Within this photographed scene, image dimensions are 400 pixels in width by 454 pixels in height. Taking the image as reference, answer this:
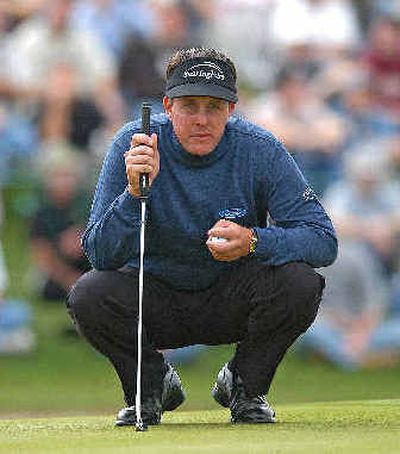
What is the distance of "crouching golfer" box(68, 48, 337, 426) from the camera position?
6.11 m

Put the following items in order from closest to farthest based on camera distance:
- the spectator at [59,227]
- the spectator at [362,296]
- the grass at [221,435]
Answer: the grass at [221,435] → the spectator at [362,296] → the spectator at [59,227]

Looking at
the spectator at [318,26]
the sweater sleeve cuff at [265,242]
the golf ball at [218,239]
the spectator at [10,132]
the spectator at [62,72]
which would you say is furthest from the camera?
the spectator at [318,26]

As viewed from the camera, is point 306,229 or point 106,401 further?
point 106,401

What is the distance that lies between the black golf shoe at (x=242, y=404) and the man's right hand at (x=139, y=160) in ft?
3.16

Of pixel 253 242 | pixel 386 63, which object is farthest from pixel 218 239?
pixel 386 63

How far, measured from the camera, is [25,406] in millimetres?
10141

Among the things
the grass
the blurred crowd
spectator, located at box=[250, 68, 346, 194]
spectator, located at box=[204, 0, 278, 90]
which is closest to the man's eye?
the grass

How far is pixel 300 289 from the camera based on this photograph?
6.13 m

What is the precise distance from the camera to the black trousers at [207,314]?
6164 mm

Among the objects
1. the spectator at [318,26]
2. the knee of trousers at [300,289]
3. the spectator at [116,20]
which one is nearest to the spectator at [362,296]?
the spectator at [318,26]

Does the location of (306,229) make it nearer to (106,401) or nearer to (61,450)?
(61,450)

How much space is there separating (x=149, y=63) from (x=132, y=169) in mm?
7235

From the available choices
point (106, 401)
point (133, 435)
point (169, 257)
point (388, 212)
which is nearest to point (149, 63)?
point (388, 212)

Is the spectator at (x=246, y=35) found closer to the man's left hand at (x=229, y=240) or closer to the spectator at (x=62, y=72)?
the spectator at (x=62, y=72)
